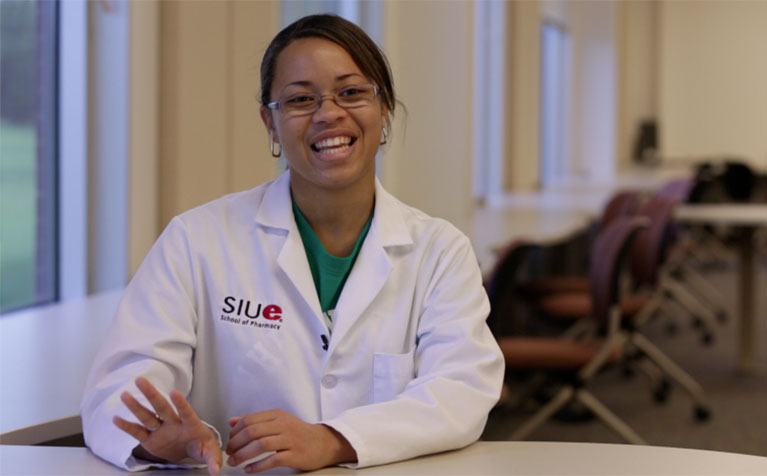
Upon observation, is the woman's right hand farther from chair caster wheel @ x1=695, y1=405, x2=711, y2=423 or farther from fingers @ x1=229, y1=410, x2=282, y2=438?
chair caster wheel @ x1=695, y1=405, x2=711, y2=423

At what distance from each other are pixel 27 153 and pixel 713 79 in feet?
37.7

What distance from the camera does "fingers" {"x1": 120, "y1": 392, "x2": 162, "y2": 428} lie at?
1.23 metres

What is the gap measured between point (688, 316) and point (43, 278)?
526 centimetres

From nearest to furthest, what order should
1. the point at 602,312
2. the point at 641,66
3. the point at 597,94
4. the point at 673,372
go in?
the point at 602,312 < the point at 673,372 < the point at 597,94 < the point at 641,66

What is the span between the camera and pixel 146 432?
1.27 metres

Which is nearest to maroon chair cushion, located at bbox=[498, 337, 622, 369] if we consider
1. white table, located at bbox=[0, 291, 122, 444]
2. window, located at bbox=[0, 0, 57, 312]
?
white table, located at bbox=[0, 291, 122, 444]

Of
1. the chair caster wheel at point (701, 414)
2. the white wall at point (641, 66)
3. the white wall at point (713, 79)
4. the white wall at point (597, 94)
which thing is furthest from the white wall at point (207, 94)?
the white wall at point (713, 79)

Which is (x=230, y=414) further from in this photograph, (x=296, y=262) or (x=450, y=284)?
(x=450, y=284)

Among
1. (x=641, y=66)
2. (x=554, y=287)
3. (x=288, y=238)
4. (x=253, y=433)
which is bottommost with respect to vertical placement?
(x=554, y=287)

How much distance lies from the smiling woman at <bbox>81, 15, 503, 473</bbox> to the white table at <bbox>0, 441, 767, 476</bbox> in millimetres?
73

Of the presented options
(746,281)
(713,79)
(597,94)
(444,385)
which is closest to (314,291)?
(444,385)

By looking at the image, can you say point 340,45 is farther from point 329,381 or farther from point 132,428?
point 132,428

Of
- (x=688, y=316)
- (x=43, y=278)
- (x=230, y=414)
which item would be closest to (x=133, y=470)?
(x=230, y=414)

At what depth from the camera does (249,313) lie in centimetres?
155
